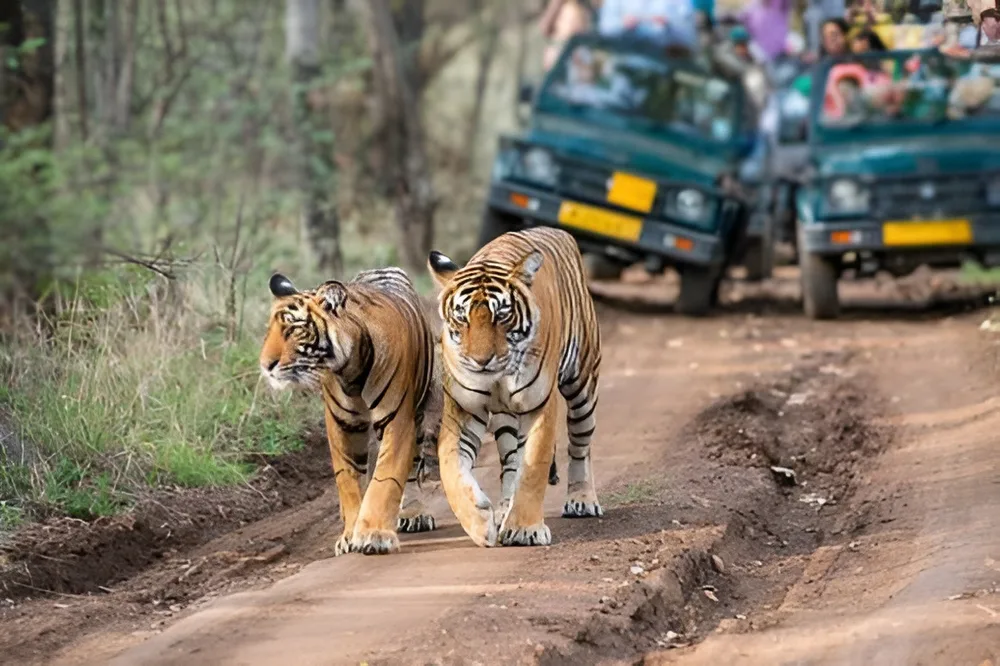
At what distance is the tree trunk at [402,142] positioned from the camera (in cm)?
1958

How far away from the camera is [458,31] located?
92.9ft

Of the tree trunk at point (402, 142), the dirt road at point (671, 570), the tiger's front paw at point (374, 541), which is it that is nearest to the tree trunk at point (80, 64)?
the tree trunk at point (402, 142)

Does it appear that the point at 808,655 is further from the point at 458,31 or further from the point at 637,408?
the point at 458,31

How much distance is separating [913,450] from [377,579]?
4037 mm

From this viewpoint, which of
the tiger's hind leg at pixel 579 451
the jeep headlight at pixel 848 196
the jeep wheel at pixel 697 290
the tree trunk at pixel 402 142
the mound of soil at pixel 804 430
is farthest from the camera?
the tree trunk at pixel 402 142

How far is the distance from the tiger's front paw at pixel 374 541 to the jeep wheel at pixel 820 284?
28.3ft

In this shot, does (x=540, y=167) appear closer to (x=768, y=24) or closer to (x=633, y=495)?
(x=768, y=24)

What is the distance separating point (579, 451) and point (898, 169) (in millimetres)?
7992

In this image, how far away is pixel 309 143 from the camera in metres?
17.9

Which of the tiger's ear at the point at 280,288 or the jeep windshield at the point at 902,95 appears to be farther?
the jeep windshield at the point at 902,95

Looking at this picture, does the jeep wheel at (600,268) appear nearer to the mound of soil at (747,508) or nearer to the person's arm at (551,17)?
the person's arm at (551,17)

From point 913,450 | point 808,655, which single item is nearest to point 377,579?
point 808,655

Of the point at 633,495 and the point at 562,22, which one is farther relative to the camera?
the point at 562,22

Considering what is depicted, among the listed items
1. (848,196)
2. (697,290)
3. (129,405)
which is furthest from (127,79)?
(129,405)
